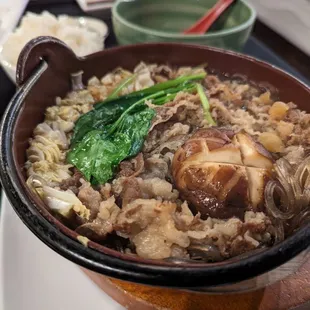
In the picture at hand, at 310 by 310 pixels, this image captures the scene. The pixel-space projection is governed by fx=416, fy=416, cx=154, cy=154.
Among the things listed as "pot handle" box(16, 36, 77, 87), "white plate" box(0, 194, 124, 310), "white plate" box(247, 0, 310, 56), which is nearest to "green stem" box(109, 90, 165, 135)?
"pot handle" box(16, 36, 77, 87)

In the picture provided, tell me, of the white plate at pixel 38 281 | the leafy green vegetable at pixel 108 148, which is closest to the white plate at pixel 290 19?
the leafy green vegetable at pixel 108 148

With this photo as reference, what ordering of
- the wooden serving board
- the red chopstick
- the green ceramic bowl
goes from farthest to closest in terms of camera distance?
the red chopstick
the green ceramic bowl
the wooden serving board

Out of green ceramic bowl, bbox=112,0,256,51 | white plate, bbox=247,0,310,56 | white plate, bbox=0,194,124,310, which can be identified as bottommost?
white plate, bbox=0,194,124,310

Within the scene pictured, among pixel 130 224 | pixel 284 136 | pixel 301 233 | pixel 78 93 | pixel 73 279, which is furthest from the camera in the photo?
pixel 78 93

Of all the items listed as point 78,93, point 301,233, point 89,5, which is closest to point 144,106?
point 78,93

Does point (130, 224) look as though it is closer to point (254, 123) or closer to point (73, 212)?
point (73, 212)

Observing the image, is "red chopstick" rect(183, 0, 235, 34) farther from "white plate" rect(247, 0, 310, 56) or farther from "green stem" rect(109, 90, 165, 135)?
"green stem" rect(109, 90, 165, 135)
